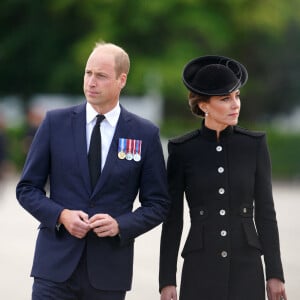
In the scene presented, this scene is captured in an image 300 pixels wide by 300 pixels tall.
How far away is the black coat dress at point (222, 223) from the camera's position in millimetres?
5137

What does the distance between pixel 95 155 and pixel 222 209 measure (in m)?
0.67

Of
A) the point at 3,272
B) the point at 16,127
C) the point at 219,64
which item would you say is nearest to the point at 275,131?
the point at 16,127

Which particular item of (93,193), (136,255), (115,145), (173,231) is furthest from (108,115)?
(136,255)

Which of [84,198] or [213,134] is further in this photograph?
[213,134]

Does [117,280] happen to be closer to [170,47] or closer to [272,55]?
[170,47]

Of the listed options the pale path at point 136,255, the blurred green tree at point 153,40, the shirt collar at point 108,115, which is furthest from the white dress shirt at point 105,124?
the blurred green tree at point 153,40

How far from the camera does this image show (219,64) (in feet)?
17.4

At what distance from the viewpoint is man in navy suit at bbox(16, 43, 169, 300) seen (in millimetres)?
4996

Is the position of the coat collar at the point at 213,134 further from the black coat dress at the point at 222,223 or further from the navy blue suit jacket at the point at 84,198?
the navy blue suit jacket at the point at 84,198

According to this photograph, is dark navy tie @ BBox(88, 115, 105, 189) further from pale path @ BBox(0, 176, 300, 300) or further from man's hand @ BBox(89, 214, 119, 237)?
pale path @ BBox(0, 176, 300, 300)

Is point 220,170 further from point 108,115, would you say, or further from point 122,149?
point 108,115

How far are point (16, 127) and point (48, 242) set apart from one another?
88.5 ft

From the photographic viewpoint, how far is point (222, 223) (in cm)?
516

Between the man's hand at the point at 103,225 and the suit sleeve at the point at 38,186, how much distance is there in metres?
0.19
